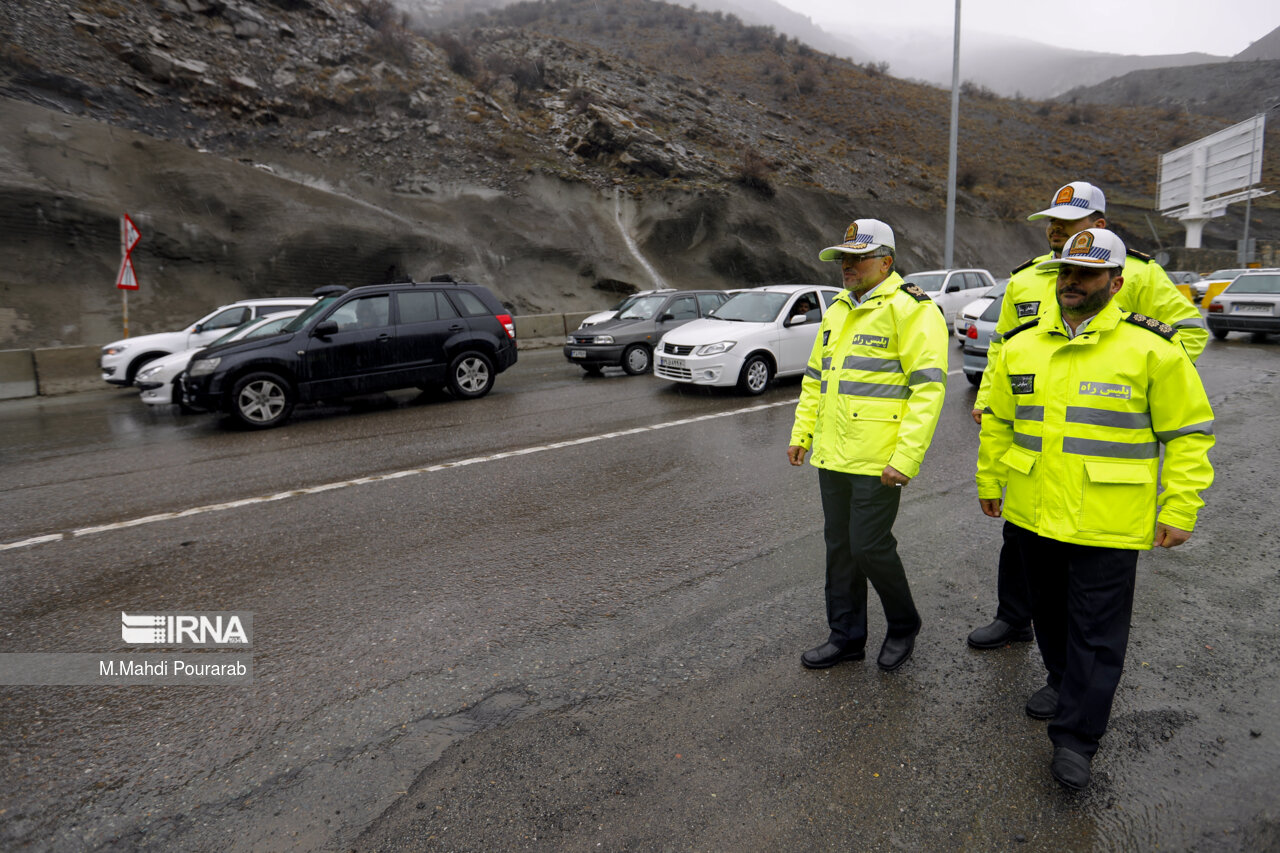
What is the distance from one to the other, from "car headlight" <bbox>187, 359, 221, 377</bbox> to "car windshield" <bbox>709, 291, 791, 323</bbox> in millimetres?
7257

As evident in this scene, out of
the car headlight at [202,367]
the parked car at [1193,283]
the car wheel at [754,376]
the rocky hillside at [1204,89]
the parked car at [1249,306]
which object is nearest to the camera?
the car headlight at [202,367]

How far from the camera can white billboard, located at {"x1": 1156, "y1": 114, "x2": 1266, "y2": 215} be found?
38250 millimetres

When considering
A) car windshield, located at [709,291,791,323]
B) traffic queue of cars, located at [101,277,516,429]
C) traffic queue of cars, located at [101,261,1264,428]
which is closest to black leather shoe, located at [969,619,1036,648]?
traffic queue of cars, located at [101,261,1264,428]

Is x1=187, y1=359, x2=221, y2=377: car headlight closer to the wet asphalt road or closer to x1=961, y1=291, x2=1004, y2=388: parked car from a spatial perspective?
the wet asphalt road

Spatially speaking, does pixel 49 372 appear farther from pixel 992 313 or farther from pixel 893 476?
pixel 992 313

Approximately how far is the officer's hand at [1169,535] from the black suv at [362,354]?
31.4ft

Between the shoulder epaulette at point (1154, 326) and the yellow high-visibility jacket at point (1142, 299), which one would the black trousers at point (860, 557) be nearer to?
the shoulder epaulette at point (1154, 326)

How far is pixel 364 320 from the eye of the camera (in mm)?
10320

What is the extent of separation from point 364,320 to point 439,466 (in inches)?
166

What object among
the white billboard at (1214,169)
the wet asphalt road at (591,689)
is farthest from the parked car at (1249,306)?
the white billboard at (1214,169)

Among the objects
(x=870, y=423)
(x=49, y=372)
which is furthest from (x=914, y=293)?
(x=49, y=372)

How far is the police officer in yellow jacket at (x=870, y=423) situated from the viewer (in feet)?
9.98

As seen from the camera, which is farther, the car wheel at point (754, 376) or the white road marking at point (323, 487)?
the car wheel at point (754, 376)

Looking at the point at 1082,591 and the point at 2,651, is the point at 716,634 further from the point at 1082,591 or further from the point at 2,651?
the point at 2,651
